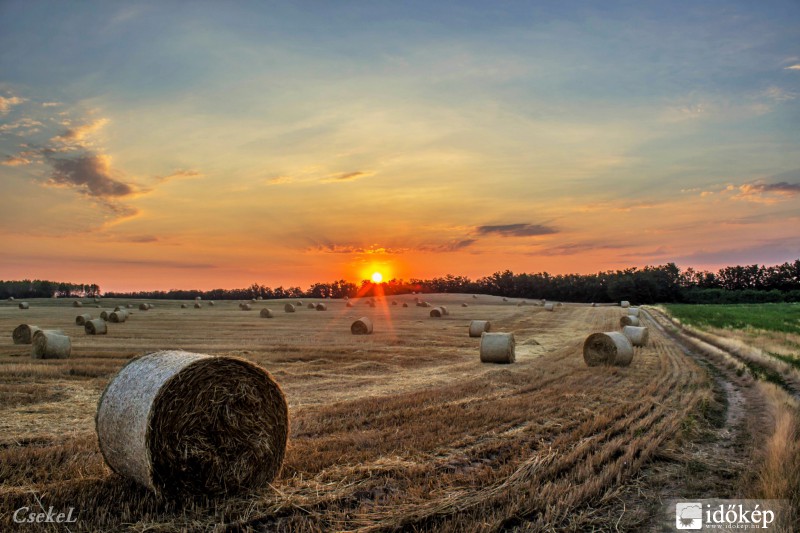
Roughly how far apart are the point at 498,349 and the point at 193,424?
12754 mm

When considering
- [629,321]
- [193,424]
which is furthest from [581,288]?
[193,424]

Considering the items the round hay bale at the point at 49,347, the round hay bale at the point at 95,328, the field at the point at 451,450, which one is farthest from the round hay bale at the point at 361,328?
the round hay bale at the point at 49,347

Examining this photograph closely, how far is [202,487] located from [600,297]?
340ft

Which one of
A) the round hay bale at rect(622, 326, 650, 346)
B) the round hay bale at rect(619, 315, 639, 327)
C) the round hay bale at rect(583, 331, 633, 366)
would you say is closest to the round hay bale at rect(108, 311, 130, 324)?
the round hay bale at rect(583, 331, 633, 366)

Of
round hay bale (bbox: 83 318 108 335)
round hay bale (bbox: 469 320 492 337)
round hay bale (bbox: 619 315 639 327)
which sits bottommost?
round hay bale (bbox: 619 315 639 327)

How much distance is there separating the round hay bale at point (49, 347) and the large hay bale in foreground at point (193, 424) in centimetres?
1237

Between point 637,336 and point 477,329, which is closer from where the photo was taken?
point 637,336

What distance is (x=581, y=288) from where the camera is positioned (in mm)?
105562

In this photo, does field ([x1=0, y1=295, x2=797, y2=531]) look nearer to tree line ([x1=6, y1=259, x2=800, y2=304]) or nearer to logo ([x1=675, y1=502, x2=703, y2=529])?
logo ([x1=675, y1=502, x2=703, y2=529])

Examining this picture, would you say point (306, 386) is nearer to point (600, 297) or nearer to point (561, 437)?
point (561, 437)

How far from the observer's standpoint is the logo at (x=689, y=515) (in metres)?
5.49

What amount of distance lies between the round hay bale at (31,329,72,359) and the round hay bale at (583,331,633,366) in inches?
660

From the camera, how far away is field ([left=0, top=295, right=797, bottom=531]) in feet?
18.4

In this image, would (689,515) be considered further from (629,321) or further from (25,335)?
(629,321)
